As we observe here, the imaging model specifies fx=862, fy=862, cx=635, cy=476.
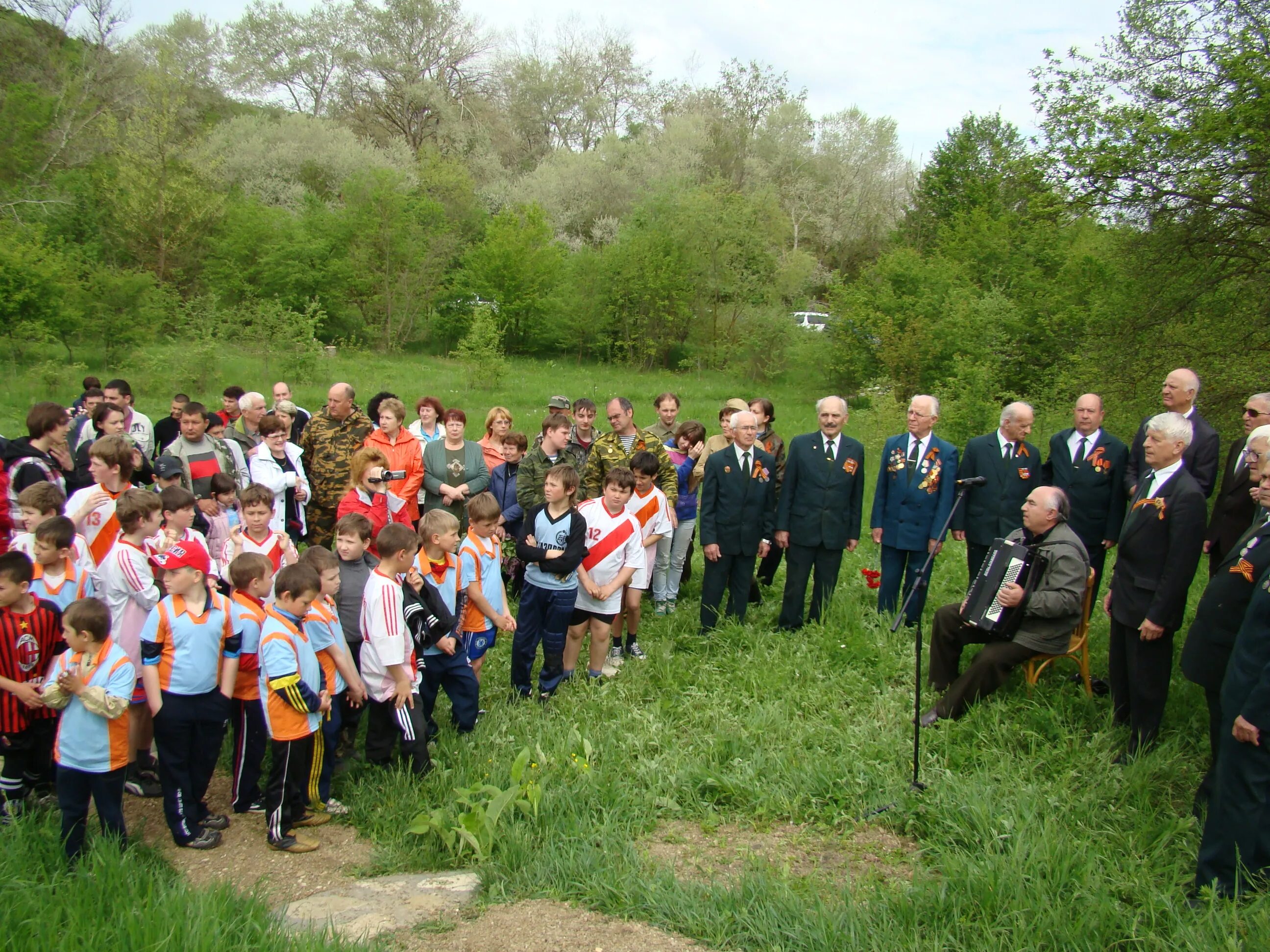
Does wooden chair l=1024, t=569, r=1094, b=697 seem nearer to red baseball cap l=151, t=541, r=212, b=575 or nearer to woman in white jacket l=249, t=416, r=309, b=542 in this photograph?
red baseball cap l=151, t=541, r=212, b=575

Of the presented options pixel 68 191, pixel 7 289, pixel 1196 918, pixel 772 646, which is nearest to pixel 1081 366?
pixel 772 646

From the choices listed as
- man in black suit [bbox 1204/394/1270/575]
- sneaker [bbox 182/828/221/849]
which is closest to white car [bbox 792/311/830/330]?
man in black suit [bbox 1204/394/1270/575]

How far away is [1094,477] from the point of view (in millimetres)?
6504

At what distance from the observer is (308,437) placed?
7918 millimetres

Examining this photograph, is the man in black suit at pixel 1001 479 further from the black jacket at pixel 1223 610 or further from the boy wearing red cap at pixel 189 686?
the boy wearing red cap at pixel 189 686

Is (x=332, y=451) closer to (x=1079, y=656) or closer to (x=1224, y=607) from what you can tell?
(x=1079, y=656)

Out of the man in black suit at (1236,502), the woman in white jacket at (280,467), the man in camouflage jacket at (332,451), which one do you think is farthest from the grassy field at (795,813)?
the woman in white jacket at (280,467)

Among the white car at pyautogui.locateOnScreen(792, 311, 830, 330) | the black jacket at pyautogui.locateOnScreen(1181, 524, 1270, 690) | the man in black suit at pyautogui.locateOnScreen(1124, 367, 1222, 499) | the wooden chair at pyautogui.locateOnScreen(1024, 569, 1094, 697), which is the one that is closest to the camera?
the black jacket at pyautogui.locateOnScreen(1181, 524, 1270, 690)

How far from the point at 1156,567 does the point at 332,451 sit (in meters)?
6.42

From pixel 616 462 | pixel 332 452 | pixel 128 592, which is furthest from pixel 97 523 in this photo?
pixel 616 462

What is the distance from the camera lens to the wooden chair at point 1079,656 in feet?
18.9

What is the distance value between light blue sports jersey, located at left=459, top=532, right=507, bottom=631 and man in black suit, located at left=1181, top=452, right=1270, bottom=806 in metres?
3.95

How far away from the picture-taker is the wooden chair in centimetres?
575

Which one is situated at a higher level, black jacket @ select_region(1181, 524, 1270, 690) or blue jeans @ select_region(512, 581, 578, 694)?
black jacket @ select_region(1181, 524, 1270, 690)
